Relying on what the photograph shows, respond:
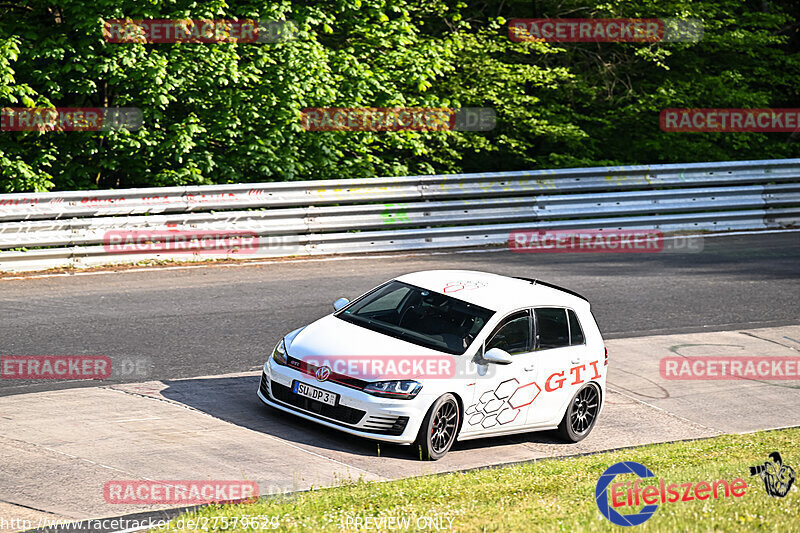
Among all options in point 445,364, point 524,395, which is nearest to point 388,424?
point 445,364

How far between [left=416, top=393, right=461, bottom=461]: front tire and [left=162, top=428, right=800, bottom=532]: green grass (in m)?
0.66

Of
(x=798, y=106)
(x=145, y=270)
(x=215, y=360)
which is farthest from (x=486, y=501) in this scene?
(x=798, y=106)

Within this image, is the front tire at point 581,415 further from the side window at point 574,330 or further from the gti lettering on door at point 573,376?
the side window at point 574,330

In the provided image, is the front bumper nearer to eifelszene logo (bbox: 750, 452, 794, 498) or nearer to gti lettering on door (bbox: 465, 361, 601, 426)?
gti lettering on door (bbox: 465, 361, 601, 426)

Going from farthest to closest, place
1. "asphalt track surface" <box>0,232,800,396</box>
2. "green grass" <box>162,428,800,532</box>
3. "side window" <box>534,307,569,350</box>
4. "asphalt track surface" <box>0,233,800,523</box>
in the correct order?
"asphalt track surface" <box>0,232,800,396</box> < "side window" <box>534,307,569,350</box> < "asphalt track surface" <box>0,233,800,523</box> < "green grass" <box>162,428,800,532</box>

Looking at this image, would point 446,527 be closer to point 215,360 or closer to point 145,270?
point 215,360

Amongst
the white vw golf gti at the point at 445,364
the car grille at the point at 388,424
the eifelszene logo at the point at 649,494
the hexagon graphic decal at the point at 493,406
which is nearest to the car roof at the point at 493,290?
the white vw golf gti at the point at 445,364

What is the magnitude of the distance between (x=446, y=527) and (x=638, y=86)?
64.2ft

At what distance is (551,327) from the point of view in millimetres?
10570

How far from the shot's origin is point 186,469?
8.23 metres

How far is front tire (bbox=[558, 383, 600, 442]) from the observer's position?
34.7 ft

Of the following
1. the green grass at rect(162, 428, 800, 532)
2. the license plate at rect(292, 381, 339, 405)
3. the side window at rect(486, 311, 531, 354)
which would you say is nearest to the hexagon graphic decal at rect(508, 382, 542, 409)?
the side window at rect(486, 311, 531, 354)

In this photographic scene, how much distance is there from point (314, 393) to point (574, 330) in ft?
10.0

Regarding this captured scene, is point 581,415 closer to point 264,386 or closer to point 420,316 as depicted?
point 420,316
